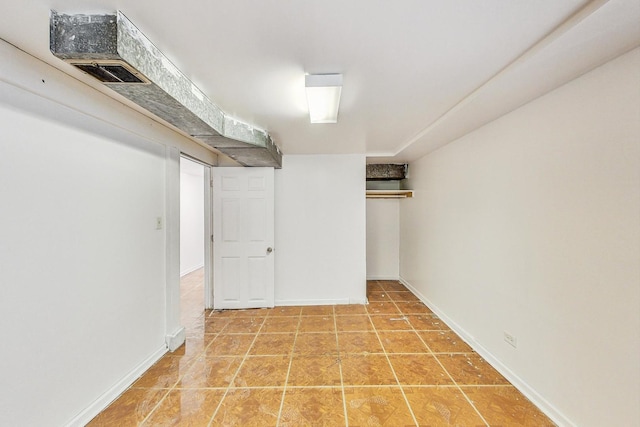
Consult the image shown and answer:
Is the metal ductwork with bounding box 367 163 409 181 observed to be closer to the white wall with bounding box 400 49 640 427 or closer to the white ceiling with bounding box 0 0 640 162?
the white wall with bounding box 400 49 640 427

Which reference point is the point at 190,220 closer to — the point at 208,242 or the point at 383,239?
the point at 208,242

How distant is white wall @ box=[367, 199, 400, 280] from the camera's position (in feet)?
15.3

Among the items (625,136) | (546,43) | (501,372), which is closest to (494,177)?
(625,136)

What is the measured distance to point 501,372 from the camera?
2.07m

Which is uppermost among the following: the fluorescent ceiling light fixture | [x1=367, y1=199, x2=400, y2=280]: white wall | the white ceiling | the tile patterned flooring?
the white ceiling

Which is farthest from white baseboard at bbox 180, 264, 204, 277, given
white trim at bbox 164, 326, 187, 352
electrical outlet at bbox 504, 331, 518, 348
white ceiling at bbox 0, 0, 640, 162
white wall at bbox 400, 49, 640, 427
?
electrical outlet at bbox 504, 331, 518, 348

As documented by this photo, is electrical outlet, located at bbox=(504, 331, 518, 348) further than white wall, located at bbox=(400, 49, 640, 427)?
Yes

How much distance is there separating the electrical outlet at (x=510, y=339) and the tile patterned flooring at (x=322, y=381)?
0.31 metres

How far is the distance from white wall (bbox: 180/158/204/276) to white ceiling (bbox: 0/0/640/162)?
13.9 ft

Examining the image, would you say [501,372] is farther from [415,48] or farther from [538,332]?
[415,48]

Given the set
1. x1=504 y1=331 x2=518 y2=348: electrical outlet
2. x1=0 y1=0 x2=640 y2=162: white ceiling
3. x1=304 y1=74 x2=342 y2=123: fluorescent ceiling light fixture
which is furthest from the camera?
x1=504 y1=331 x2=518 y2=348: electrical outlet

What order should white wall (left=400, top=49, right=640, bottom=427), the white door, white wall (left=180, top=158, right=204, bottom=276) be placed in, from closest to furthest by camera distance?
white wall (left=400, top=49, right=640, bottom=427)
the white door
white wall (left=180, top=158, right=204, bottom=276)

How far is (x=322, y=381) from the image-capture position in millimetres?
2006

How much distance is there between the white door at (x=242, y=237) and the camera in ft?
11.3
